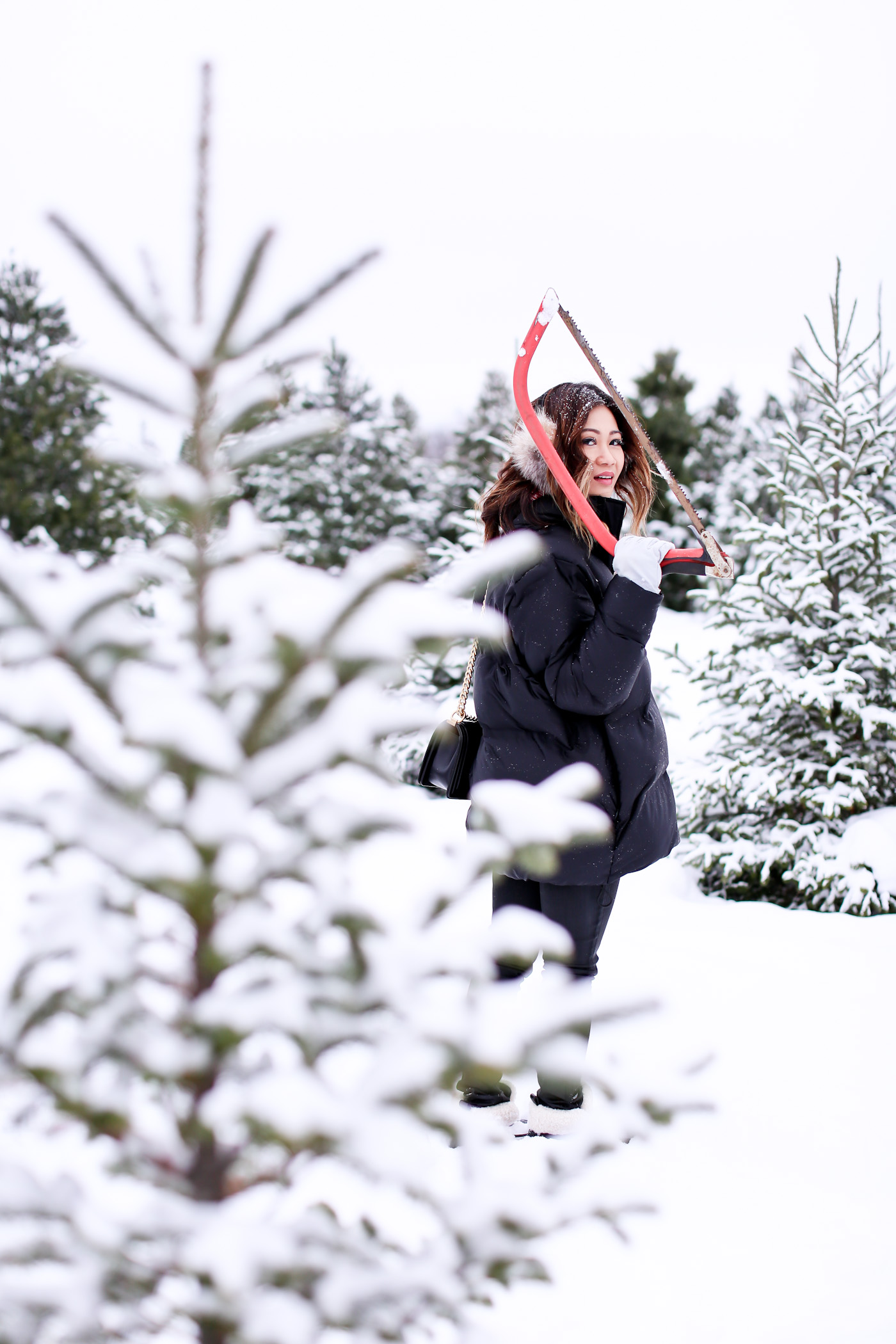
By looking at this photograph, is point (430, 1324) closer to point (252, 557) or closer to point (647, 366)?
point (252, 557)

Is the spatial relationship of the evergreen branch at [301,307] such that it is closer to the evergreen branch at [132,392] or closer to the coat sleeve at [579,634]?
the evergreen branch at [132,392]

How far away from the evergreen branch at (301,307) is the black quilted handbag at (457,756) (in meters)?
1.54

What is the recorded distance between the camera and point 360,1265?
99 centimetres

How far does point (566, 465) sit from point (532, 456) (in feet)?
0.31

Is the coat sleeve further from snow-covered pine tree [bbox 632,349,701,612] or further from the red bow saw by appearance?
snow-covered pine tree [bbox 632,349,701,612]

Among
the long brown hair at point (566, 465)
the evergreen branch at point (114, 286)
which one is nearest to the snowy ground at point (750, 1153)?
the evergreen branch at point (114, 286)

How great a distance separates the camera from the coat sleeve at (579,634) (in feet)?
6.74

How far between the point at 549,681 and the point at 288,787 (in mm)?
1312

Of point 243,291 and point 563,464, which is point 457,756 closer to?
point 563,464

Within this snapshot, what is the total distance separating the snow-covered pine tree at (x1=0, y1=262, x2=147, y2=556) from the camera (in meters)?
10.4

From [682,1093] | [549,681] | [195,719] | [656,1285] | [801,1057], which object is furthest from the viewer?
[801,1057]

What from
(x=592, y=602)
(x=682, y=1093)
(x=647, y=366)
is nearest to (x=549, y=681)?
(x=592, y=602)

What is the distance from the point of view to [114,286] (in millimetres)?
873

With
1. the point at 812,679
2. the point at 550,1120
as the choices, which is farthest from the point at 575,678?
the point at 812,679
